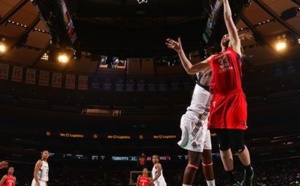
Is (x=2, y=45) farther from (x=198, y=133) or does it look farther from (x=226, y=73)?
(x=226, y=73)

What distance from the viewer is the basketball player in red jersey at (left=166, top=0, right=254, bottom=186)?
4410 millimetres

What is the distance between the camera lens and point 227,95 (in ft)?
15.1

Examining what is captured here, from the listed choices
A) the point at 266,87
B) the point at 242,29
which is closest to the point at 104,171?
the point at 266,87

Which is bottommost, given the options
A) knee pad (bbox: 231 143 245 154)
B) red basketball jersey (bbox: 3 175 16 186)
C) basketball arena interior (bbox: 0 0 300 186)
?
red basketball jersey (bbox: 3 175 16 186)

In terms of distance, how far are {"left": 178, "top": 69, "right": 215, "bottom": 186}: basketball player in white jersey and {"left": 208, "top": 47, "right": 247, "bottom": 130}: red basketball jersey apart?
82 centimetres

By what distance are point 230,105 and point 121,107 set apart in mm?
21671

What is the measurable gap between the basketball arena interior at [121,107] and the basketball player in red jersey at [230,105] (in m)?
11.5

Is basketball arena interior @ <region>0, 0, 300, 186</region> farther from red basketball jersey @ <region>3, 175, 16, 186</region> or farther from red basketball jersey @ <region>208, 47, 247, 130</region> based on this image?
red basketball jersey @ <region>208, 47, 247, 130</region>

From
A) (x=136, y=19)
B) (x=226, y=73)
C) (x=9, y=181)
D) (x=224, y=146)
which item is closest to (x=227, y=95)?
(x=226, y=73)

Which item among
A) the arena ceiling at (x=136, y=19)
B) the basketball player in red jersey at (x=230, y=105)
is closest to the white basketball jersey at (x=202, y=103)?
the basketball player in red jersey at (x=230, y=105)

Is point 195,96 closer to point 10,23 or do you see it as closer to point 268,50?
point 10,23

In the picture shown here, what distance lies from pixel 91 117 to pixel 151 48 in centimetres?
1452

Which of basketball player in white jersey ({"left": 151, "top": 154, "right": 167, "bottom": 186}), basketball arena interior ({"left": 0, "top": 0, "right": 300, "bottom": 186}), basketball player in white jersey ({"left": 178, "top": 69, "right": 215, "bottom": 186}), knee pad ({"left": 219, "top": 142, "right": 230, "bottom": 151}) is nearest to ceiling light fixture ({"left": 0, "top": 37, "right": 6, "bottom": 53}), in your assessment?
basketball arena interior ({"left": 0, "top": 0, "right": 300, "bottom": 186})

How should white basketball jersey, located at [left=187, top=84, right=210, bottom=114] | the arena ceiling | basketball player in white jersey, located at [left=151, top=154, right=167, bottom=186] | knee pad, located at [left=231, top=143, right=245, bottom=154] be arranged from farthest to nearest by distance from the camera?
1. basketball player in white jersey, located at [left=151, top=154, right=167, bottom=186]
2. the arena ceiling
3. white basketball jersey, located at [left=187, top=84, right=210, bottom=114]
4. knee pad, located at [left=231, top=143, right=245, bottom=154]
